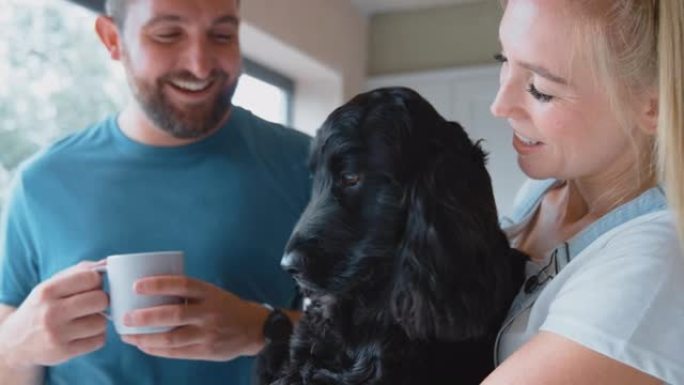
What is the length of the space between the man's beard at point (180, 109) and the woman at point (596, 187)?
0.51 m

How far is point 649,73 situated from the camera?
781 mm

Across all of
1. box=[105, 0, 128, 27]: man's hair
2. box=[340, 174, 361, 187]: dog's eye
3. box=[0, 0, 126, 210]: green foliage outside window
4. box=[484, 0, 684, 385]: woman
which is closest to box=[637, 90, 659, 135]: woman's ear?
box=[484, 0, 684, 385]: woman

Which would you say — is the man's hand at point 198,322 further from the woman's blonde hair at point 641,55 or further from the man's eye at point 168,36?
the woman's blonde hair at point 641,55

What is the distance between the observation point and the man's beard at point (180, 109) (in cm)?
118

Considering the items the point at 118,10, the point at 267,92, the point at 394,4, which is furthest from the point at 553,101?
the point at 394,4

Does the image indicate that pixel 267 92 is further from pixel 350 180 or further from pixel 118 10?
pixel 350 180

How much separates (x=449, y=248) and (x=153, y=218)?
479mm

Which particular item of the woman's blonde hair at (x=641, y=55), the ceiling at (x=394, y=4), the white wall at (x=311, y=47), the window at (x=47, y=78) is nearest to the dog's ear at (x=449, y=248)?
the woman's blonde hair at (x=641, y=55)

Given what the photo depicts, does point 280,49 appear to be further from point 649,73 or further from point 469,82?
point 649,73

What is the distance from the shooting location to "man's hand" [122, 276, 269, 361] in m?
0.91

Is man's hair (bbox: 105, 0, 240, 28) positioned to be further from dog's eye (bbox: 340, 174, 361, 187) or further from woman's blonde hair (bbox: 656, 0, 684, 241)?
woman's blonde hair (bbox: 656, 0, 684, 241)

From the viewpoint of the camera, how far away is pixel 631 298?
69 cm

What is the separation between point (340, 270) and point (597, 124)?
344 millimetres

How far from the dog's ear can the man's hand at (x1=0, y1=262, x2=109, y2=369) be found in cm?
37
